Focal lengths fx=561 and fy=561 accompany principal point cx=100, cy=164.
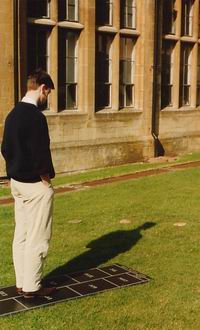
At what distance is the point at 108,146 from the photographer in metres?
15.7

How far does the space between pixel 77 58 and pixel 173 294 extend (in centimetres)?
1035

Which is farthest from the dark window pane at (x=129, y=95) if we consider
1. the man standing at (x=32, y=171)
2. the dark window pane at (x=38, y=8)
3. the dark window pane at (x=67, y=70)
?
the man standing at (x=32, y=171)

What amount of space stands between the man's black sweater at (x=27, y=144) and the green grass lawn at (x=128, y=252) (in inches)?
50.4

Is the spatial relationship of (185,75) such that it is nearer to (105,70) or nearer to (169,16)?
(169,16)

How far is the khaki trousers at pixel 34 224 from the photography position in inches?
205

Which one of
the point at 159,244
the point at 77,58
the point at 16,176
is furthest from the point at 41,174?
the point at 77,58

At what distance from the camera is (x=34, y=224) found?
17.1 ft

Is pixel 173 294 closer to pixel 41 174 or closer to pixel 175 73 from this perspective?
pixel 41 174

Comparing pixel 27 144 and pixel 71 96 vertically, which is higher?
pixel 71 96

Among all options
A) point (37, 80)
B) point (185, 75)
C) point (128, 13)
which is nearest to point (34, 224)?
point (37, 80)

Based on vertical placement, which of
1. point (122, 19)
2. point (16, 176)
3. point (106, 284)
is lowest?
point (106, 284)

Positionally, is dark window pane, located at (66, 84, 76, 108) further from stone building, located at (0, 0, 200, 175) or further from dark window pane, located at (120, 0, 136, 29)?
dark window pane, located at (120, 0, 136, 29)

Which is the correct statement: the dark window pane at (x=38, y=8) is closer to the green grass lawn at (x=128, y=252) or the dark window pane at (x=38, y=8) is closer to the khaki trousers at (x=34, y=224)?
the green grass lawn at (x=128, y=252)

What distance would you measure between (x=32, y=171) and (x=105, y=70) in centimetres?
1097
